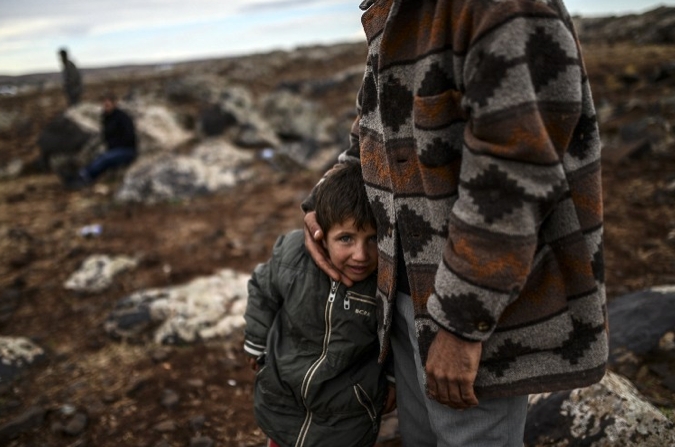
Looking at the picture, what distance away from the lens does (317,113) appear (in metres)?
10.4

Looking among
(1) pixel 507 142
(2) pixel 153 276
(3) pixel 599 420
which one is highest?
(1) pixel 507 142

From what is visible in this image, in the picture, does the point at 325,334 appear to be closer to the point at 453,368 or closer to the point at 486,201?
the point at 453,368

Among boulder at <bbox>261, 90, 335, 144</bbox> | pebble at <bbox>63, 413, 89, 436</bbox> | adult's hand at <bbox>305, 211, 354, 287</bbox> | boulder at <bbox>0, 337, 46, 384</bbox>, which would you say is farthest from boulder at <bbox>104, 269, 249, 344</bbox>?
boulder at <bbox>261, 90, 335, 144</bbox>

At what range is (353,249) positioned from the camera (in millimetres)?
1777

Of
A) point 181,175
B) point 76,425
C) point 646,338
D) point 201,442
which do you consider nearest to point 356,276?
point 201,442

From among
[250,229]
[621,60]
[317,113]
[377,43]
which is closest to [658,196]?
[250,229]

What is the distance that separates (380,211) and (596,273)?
2.12 feet

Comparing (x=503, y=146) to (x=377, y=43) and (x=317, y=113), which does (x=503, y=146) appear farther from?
(x=317, y=113)

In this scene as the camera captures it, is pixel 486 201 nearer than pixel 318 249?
Yes

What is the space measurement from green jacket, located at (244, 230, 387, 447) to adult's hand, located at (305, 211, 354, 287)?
6 cm

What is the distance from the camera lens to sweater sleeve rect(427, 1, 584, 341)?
1.08 meters

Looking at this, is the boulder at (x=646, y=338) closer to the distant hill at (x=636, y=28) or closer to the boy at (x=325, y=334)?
the boy at (x=325, y=334)

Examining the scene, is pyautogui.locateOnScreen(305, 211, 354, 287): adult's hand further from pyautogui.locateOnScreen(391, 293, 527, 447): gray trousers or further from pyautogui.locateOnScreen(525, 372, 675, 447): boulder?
pyautogui.locateOnScreen(525, 372, 675, 447): boulder

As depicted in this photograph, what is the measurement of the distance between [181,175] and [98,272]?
335 cm
